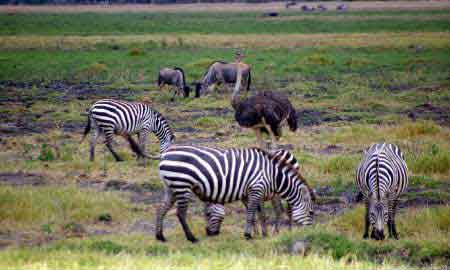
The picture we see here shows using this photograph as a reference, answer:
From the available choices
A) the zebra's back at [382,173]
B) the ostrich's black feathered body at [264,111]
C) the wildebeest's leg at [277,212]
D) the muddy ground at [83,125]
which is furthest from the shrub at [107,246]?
the ostrich's black feathered body at [264,111]

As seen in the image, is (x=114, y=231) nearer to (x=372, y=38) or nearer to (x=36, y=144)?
(x=36, y=144)

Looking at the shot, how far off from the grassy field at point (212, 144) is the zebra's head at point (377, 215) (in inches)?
7.9

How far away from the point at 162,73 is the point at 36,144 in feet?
26.1

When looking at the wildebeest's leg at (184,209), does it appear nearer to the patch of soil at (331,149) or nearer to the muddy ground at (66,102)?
the patch of soil at (331,149)

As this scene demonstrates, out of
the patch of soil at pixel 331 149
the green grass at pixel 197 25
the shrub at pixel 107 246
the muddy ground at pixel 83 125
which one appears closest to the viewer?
the shrub at pixel 107 246

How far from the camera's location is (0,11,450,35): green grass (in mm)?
51594

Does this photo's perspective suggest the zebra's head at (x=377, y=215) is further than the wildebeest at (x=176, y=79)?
No

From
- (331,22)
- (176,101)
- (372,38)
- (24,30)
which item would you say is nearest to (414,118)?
(176,101)

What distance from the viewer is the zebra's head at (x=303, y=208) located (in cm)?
845

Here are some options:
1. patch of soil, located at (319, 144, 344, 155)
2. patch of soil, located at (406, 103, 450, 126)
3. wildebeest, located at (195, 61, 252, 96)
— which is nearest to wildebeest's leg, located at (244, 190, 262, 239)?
patch of soil, located at (319, 144, 344, 155)

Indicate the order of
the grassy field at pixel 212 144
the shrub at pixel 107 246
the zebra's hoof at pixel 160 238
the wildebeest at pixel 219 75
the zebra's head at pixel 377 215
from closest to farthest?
the grassy field at pixel 212 144, the shrub at pixel 107 246, the zebra's head at pixel 377 215, the zebra's hoof at pixel 160 238, the wildebeest at pixel 219 75

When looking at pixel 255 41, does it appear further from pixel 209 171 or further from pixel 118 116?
pixel 209 171

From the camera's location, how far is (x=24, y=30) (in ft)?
168

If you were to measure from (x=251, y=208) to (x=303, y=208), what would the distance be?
0.67 m
